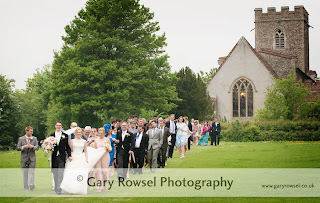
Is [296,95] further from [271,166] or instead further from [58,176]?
[58,176]

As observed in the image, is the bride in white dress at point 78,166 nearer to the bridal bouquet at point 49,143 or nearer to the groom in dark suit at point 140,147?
the bridal bouquet at point 49,143

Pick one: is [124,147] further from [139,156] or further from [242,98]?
[242,98]

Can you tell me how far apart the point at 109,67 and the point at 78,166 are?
3033cm

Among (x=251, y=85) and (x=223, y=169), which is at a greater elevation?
(x=251, y=85)

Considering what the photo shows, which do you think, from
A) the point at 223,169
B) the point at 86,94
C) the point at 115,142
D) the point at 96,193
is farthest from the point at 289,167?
the point at 86,94

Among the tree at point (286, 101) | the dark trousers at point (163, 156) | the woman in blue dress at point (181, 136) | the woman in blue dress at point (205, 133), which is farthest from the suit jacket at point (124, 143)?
the tree at point (286, 101)

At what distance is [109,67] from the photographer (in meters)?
42.9

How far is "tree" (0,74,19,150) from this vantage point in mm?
50250

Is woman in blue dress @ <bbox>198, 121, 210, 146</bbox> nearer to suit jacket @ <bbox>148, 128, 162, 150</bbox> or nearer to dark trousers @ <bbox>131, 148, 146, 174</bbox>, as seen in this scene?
suit jacket @ <bbox>148, 128, 162, 150</bbox>

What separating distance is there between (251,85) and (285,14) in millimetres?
15506

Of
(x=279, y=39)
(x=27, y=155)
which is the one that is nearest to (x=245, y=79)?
(x=279, y=39)

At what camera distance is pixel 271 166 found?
19.3 m

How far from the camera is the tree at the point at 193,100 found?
56.4 m

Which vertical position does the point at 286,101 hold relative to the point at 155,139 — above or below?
above
